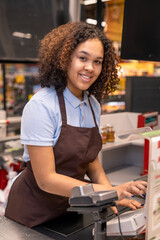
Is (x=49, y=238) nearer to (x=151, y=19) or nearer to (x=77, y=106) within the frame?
(x=77, y=106)

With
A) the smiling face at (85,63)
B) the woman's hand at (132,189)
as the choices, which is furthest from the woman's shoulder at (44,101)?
the woman's hand at (132,189)

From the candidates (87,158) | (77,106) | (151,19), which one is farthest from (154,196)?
(151,19)

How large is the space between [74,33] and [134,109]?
3.47 m

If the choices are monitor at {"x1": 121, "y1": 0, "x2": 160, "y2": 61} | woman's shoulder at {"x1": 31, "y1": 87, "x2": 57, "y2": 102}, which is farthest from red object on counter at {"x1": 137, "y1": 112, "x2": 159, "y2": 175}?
woman's shoulder at {"x1": 31, "y1": 87, "x2": 57, "y2": 102}

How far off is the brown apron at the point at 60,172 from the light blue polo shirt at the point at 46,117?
0.03m

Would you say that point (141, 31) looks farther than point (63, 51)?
Yes

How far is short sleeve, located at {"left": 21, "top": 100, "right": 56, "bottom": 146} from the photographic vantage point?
4.16 feet

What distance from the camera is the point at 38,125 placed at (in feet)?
4.17

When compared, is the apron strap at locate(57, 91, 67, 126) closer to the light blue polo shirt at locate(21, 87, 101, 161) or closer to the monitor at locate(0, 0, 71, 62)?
the light blue polo shirt at locate(21, 87, 101, 161)

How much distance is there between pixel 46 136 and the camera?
1.28 m

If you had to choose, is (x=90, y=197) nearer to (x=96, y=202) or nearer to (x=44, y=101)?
(x=96, y=202)

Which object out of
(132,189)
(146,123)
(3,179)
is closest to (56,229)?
(132,189)

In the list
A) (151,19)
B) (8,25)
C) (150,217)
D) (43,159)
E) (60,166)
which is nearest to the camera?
(150,217)

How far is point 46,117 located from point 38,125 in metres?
0.05
